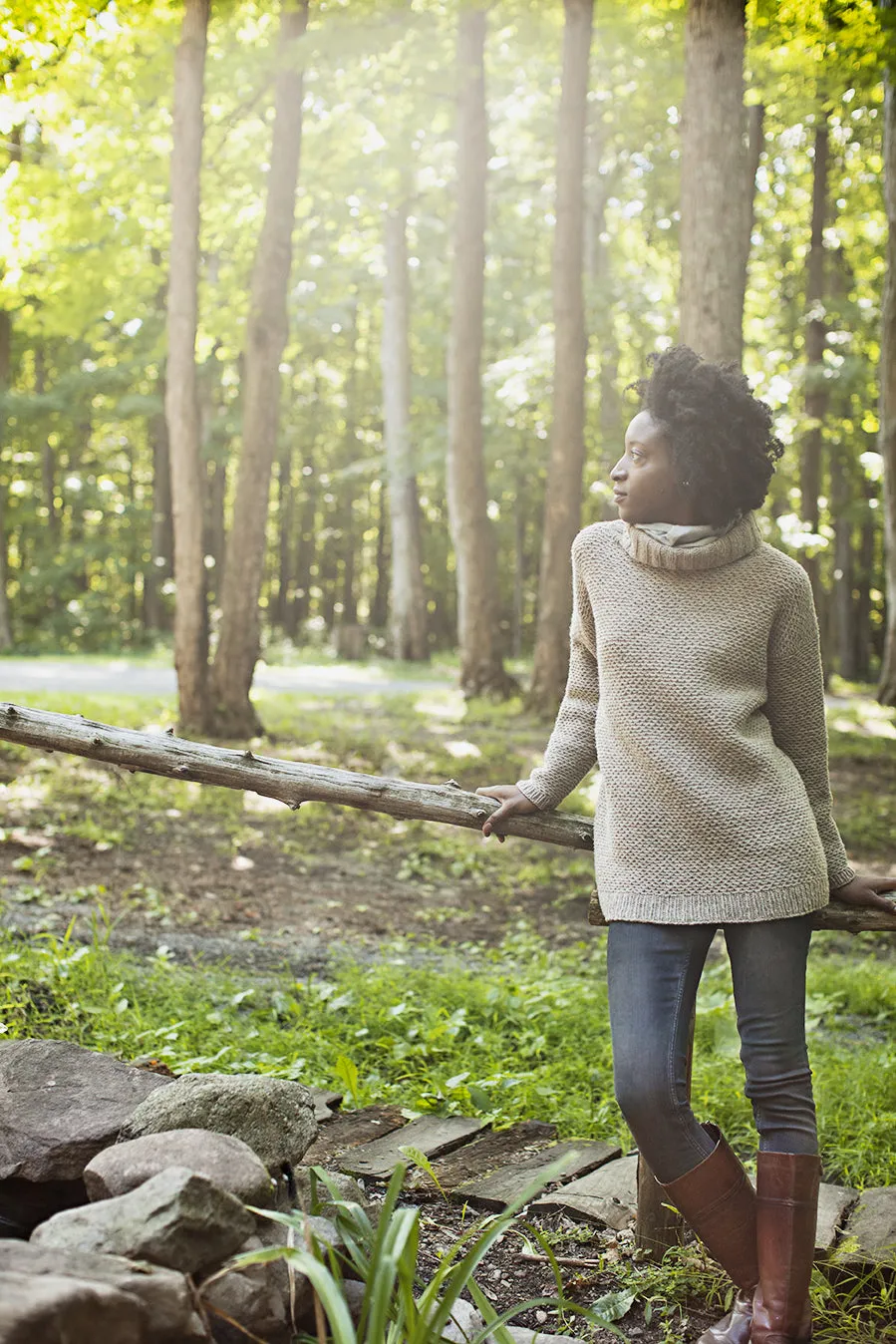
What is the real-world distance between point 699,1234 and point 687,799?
0.97 m

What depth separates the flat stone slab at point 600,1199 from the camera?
3.51 metres

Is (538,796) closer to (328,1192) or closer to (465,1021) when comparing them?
(328,1192)

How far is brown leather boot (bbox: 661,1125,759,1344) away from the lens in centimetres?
267

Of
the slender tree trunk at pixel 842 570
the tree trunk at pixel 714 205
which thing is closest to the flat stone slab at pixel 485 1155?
the tree trunk at pixel 714 205

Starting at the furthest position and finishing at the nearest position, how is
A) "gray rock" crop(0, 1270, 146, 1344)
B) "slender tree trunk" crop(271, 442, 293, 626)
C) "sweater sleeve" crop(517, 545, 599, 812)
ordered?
1. "slender tree trunk" crop(271, 442, 293, 626)
2. "sweater sleeve" crop(517, 545, 599, 812)
3. "gray rock" crop(0, 1270, 146, 1344)

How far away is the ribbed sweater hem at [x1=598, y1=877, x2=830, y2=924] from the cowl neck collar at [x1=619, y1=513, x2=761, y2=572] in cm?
76

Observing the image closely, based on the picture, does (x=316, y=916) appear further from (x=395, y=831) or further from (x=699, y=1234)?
(x=699, y=1234)

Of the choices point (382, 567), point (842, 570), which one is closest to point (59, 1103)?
point (842, 570)

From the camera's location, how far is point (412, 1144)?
3943 mm

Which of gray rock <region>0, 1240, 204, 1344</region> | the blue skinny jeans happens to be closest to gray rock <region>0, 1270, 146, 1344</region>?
gray rock <region>0, 1240, 204, 1344</region>

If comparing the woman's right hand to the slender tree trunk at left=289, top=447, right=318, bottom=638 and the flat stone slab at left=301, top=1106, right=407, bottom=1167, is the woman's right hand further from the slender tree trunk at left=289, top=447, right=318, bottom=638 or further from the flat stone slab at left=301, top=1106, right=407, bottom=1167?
the slender tree trunk at left=289, top=447, right=318, bottom=638

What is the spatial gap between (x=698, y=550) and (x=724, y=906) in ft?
2.67

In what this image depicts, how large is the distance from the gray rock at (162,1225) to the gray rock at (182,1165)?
0.14 m

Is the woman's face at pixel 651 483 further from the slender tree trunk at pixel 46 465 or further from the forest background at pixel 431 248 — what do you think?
the slender tree trunk at pixel 46 465
